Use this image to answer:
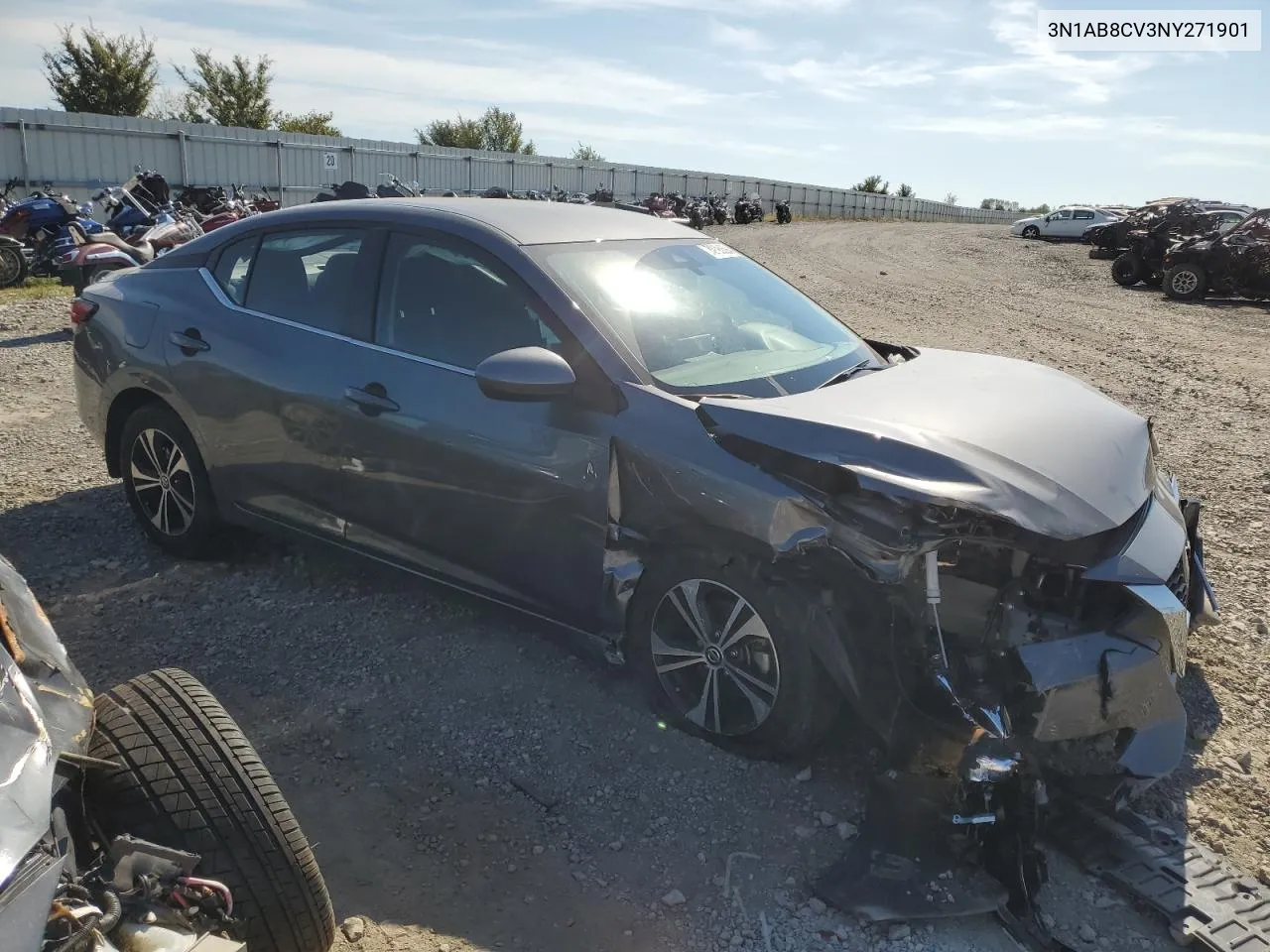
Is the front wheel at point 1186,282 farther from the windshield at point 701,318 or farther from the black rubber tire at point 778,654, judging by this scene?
the black rubber tire at point 778,654

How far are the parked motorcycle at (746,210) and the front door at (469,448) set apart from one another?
3643 centimetres

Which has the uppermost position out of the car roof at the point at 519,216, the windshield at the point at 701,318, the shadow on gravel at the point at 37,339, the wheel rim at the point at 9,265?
the car roof at the point at 519,216

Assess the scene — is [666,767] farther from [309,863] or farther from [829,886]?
[309,863]

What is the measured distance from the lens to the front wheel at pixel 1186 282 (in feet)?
56.5

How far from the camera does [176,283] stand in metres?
4.59

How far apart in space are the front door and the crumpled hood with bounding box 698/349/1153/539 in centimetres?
58

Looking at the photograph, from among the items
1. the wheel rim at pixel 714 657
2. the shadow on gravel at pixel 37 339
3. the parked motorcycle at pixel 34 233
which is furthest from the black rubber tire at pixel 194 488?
the parked motorcycle at pixel 34 233

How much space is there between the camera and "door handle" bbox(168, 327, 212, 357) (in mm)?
4371

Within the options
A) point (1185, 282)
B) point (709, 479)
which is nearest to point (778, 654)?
point (709, 479)

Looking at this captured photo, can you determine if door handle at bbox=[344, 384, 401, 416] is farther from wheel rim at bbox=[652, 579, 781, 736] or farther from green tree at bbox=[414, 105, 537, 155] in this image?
green tree at bbox=[414, 105, 537, 155]

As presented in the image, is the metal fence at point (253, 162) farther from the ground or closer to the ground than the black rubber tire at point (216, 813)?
farther from the ground

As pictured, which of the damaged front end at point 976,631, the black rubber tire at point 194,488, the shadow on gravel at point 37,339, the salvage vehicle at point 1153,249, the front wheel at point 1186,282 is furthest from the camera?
the salvage vehicle at point 1153,249

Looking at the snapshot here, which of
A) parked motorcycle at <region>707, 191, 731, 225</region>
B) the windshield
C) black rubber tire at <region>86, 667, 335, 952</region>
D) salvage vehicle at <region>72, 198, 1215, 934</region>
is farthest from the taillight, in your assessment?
parked motorcycle at <region>707, 191, 731, 225</region>

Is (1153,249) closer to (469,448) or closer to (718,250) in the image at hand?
(718,250)
